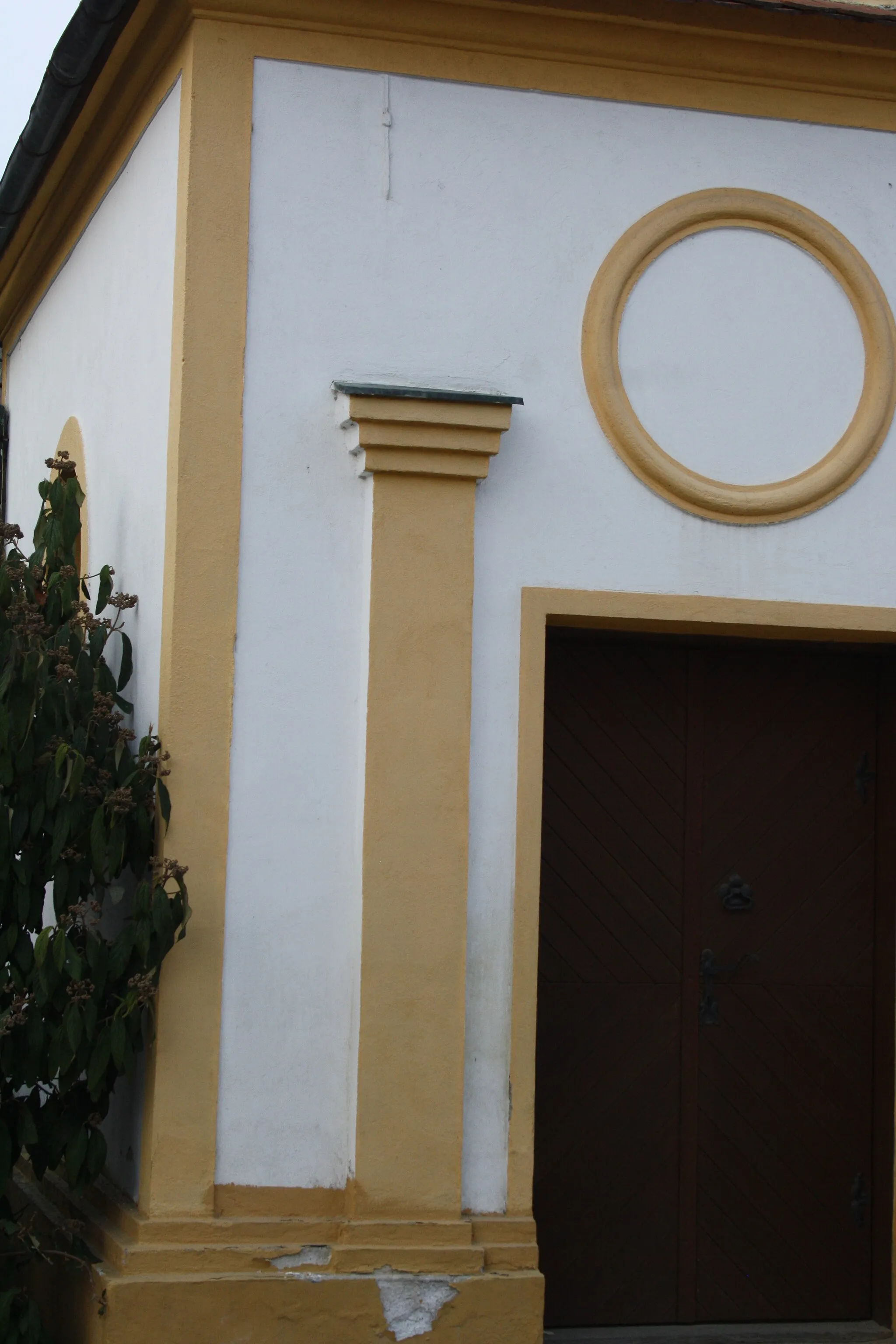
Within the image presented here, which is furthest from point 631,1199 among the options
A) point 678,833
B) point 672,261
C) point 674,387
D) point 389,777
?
point 672,261

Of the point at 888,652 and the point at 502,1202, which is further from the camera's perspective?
the point at 888,652

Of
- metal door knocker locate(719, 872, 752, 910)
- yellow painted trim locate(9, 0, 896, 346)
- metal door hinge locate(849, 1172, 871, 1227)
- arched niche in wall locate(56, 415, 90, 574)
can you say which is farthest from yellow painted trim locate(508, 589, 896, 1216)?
arched niche in wall locate(56, 415, 90, 574)

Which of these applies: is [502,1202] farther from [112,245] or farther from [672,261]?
[112,245]

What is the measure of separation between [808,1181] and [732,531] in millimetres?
2358

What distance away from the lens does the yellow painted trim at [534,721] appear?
5.42 metres

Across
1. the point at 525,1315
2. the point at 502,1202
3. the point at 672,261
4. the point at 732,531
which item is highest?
the point at 672,261

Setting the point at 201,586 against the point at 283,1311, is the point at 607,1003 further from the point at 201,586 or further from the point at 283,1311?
the point at 201,586

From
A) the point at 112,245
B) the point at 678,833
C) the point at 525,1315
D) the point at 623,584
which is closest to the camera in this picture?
the point at 525,1315

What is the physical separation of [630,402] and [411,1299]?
9.71 feet

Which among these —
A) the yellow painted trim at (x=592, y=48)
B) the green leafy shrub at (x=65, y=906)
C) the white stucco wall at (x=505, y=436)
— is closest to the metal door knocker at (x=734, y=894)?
the white stucco wall at (x=505, y=436)

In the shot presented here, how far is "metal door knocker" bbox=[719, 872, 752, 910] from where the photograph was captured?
6.00m

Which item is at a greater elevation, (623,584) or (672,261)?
(672,261)

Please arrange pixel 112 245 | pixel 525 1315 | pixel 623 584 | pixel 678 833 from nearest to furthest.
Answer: pixel 525 1315 < pixel 623 584 < pixel 678 833 < pixel 112 245

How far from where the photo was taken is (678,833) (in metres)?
5.99
